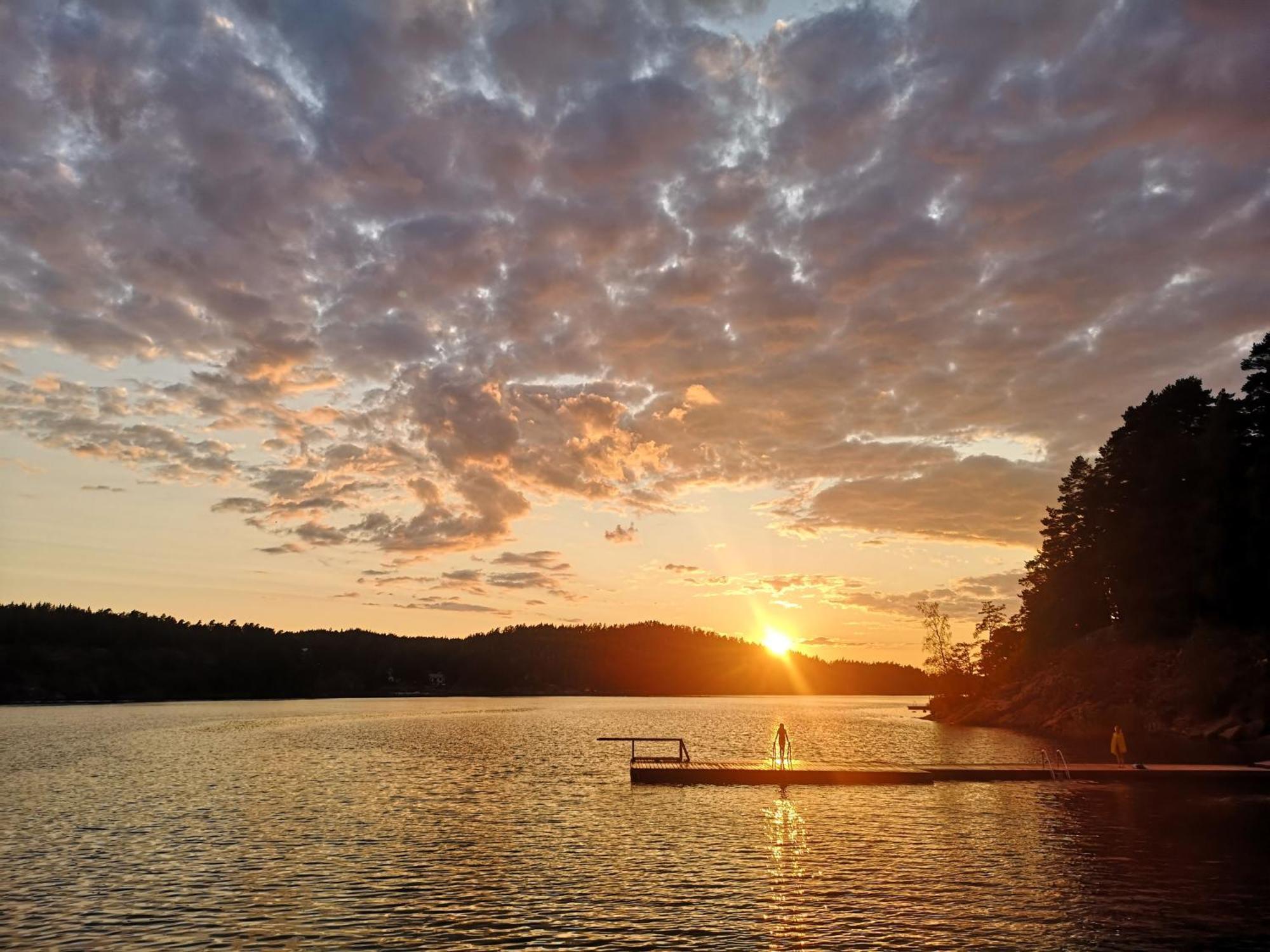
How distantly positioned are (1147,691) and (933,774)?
184ft

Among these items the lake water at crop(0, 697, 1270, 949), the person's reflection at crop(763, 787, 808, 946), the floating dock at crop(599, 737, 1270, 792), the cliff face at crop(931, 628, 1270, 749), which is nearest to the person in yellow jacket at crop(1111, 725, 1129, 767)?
the floating dock at crop(599, 737, 1270, 792)

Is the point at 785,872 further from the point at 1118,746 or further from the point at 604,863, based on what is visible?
the point at 1118,746

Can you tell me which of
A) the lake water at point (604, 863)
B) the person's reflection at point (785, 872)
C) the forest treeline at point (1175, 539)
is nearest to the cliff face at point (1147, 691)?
the forest treeline at point (1175, 539)

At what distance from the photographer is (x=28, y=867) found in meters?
39.4

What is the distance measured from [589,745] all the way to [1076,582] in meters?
79.7

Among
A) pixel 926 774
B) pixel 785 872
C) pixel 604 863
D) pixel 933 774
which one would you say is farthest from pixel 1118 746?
pixel 604 863

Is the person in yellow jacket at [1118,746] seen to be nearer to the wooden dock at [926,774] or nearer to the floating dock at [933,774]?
the wooden dock at [926,774]

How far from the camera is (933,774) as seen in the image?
223 ft

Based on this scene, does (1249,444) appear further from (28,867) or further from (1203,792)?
(28,867)

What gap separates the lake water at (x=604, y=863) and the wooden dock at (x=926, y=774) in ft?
7.61

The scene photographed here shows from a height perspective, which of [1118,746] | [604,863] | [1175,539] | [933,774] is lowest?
[604,863]

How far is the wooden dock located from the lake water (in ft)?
7.61

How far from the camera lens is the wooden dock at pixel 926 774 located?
62969mm

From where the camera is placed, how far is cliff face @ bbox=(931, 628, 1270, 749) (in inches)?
3654
